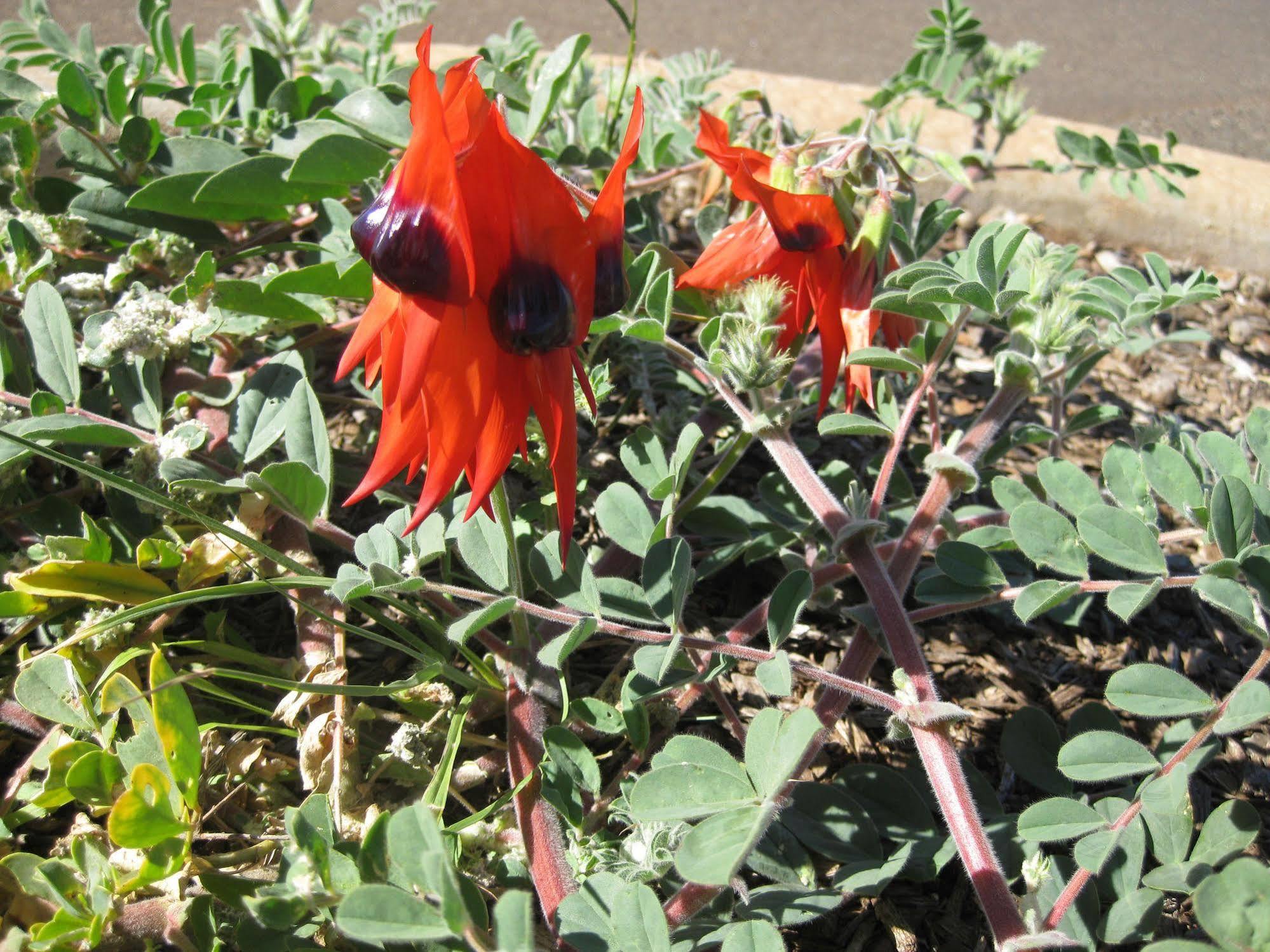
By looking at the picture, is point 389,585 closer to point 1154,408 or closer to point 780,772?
point 780,772

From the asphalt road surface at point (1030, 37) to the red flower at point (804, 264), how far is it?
2511 mm

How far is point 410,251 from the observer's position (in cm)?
92

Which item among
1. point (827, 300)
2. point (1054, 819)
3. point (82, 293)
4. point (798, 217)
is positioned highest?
point (798, 217)

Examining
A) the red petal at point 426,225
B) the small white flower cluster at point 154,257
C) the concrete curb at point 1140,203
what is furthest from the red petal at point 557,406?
the concrete curb at point 1140,203

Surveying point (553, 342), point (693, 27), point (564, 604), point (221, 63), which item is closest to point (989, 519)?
point (564, 604)

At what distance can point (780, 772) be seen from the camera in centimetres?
101

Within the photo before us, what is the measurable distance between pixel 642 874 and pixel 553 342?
1.94ft

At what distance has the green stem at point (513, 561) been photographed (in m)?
1.18

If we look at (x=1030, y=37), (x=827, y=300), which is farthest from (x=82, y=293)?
(x=1030, y=37)

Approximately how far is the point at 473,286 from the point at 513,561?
40cm

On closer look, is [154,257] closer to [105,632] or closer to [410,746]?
[105,632]

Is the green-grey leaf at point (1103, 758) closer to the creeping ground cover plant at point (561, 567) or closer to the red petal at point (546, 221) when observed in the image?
the creeping ground cover plant at point (561, 567)

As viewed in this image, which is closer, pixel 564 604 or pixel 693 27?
pixel 564 604

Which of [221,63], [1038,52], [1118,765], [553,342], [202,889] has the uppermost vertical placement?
[1038,52]
